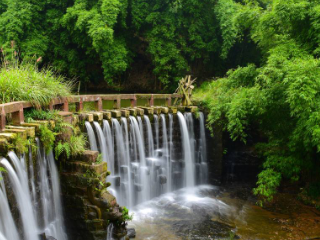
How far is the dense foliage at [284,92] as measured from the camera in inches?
290

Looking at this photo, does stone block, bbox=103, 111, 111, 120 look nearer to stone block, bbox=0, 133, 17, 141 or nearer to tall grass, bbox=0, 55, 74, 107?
tall grass, bbox=0, 55, 74, 107

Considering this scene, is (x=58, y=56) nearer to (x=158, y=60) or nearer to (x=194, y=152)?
(x=158, y=60)

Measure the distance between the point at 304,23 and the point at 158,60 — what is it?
9.27 meters

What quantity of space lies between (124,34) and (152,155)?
10.4m

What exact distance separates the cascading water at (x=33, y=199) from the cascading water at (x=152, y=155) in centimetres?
211

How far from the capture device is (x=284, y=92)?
7.78 meters

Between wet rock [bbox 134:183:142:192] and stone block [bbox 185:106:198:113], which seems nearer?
wet rock [bbox 134:183:142:192]

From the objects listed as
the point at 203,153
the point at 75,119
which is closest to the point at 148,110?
the point at 203,153

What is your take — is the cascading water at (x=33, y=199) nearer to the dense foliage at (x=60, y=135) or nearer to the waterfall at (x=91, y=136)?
the dense foliage at (x=60, y=135)

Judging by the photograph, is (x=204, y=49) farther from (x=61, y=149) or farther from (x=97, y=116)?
(x=61, y=149)

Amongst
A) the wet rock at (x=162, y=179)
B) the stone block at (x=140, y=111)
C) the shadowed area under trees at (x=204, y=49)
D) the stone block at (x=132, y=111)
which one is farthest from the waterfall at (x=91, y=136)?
the shadowed area under trees at (x=204, y=49)

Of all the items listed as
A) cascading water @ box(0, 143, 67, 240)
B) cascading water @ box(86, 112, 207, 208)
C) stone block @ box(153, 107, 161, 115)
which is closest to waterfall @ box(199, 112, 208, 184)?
cascading water @ box(86, 112, 207, 208)

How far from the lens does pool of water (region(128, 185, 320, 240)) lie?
8.37 metres

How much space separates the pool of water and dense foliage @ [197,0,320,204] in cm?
107
